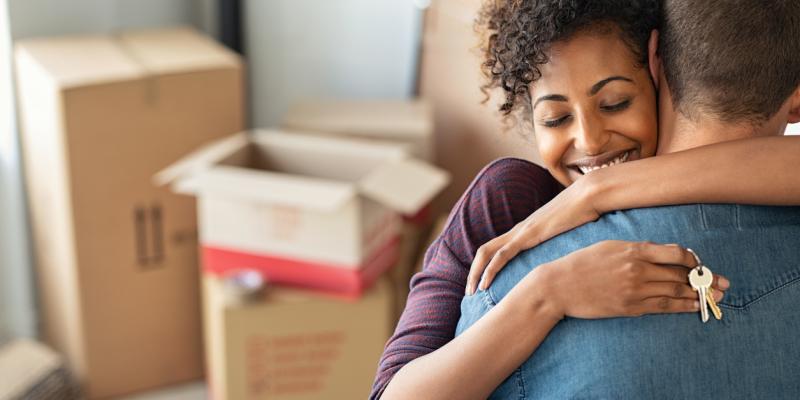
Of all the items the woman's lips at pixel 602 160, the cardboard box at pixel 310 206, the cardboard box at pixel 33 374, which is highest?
the woman's lips at pixel 602 160

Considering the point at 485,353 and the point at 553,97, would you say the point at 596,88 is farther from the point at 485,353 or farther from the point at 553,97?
the point at 485,353

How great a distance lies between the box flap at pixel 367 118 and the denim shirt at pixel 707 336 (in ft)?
6.19

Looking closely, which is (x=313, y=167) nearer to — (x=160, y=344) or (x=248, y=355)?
(x=248, y=355)

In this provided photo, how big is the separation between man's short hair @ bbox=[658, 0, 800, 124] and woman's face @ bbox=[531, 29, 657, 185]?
148 millimetres

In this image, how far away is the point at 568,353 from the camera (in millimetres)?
796

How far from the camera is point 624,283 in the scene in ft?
2.65

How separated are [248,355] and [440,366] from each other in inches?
65.3

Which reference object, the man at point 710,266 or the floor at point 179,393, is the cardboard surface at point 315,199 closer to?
the floor at point 179,393

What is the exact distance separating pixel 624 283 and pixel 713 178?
0.13 meters

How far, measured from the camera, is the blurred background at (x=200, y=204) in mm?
2463

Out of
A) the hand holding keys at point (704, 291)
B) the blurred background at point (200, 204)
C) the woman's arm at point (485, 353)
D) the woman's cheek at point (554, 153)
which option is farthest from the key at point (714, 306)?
the blurred background at point (200, 204)

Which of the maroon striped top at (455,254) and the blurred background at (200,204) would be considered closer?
the maroon striped top at (455,254)

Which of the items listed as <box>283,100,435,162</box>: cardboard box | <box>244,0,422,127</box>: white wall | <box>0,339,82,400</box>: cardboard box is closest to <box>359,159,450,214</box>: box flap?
<box>283,100,435,162</box>: cardboard box

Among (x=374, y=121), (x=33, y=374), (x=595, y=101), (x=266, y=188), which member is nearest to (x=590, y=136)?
(x=595, y=101)
